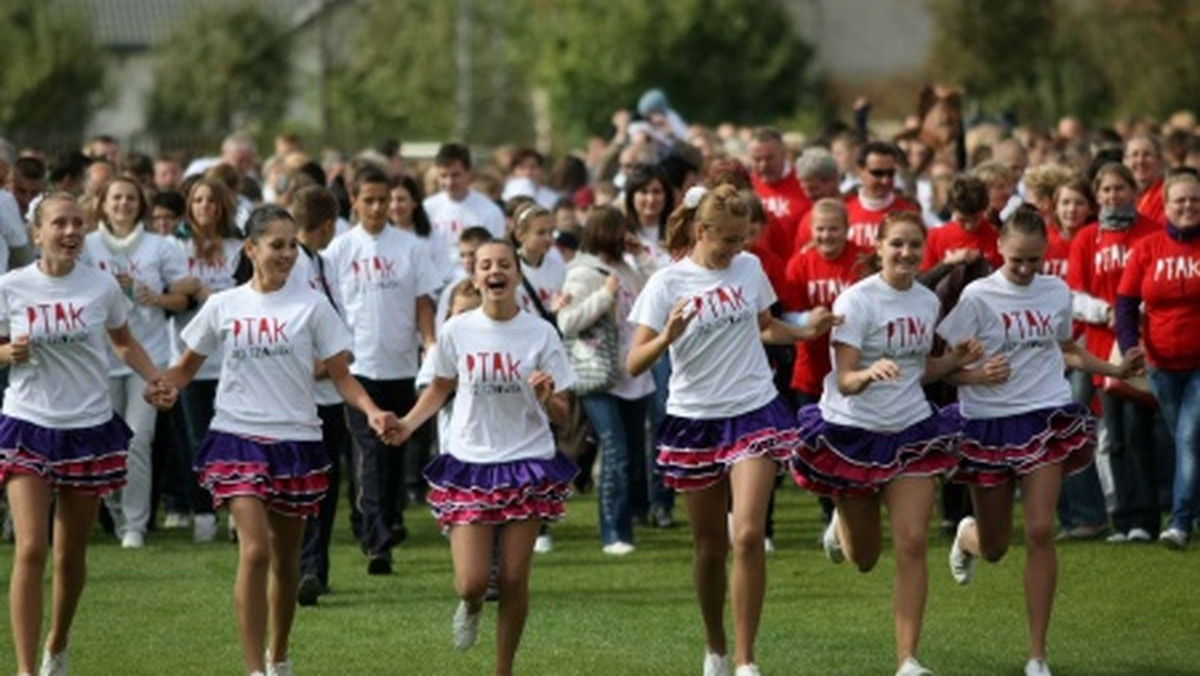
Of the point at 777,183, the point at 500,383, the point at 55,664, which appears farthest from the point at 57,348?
the point at 777,183

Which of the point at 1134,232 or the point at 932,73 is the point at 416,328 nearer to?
the point at 1134,232

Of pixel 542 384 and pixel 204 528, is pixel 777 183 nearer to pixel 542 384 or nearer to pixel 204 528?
pixel 204 528

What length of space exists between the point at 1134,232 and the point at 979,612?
3332 millimetres

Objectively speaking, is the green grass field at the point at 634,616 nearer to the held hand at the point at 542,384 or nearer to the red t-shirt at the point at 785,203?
the held hand at the point at 542,384

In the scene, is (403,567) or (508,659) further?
(403,567)

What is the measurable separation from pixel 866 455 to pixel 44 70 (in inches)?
1652

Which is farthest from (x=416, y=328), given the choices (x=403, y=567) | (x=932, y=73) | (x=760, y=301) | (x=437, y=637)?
(x=932, y=73)

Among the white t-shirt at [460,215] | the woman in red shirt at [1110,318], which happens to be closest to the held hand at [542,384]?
the woman in red shirt at [1110,318]

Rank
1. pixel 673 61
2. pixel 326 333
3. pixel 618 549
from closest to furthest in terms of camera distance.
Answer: pixel 326 333 < pixel 618 549 < pixel 673 61

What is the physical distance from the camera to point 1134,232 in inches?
664

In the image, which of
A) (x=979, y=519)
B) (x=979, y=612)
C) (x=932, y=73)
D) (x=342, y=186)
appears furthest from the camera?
(x=932, y=73)

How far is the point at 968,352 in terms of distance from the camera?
42.0 feet

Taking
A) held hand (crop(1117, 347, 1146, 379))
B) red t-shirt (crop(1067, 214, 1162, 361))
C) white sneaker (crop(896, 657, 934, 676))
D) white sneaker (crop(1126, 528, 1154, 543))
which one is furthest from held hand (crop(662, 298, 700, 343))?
white sneaker (crop(1126, 528, 1154, 543))

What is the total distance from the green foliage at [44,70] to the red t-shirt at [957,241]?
3650 centimetres
